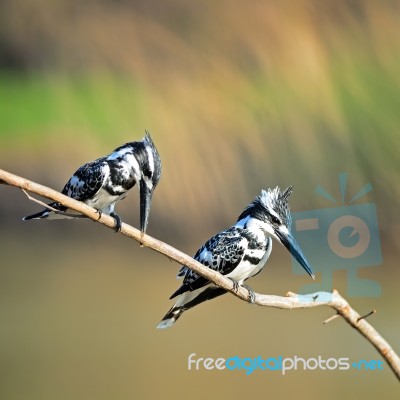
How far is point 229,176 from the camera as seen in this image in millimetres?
2682

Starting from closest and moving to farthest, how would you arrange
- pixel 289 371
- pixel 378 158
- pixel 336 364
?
pixel 336 364, pixel 289 371, pixel 378 158

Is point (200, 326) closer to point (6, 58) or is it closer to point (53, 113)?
point (53, 113)

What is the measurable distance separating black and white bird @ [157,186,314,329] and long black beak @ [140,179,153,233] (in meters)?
0.16

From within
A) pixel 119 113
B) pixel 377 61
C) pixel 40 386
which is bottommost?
pixel 40 386

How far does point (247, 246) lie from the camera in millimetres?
1436

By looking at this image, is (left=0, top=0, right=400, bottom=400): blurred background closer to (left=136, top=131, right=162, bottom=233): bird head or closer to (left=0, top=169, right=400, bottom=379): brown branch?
(left=136, top=131, right=162, bottom=233): bird head

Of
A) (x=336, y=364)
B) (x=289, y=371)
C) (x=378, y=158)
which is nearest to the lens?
(x=336, y=364)

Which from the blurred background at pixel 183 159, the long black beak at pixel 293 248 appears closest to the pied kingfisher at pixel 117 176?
the long black beak at pixel 293 248

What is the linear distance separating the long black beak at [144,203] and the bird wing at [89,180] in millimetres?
111

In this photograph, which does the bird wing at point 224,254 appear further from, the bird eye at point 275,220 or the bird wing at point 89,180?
the bird wing at point 89,180

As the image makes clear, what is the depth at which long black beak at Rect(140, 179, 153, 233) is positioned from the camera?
4.47 feet

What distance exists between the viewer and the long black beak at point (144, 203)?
Result: 4.47 feet

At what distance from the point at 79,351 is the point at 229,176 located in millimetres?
880

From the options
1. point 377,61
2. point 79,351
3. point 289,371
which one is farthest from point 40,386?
point 377,61
